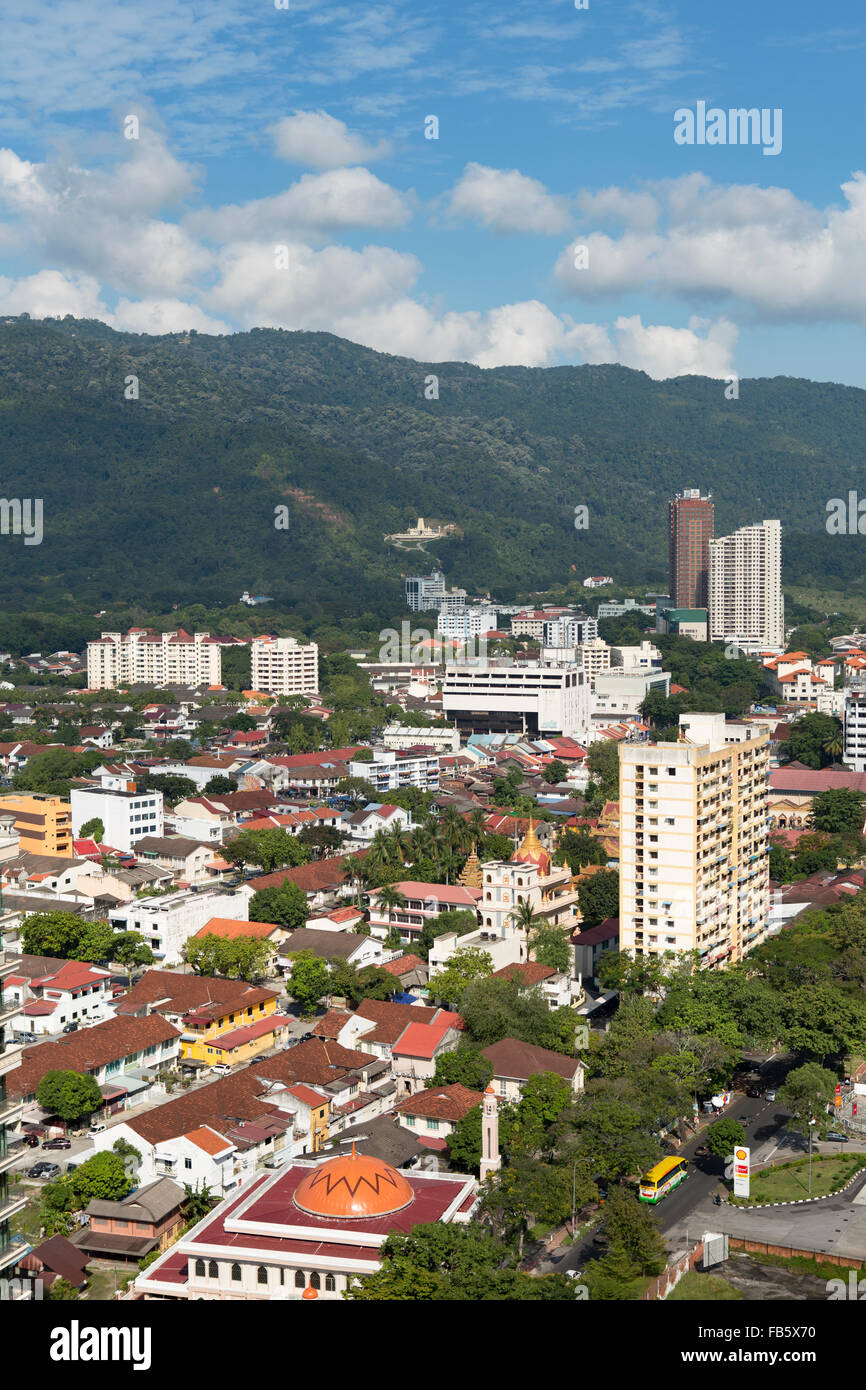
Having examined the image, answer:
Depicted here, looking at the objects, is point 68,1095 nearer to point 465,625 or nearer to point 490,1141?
point 490,1141

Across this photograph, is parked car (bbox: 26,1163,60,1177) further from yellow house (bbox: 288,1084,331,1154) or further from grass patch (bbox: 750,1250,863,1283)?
grass patch (bbox: 750,1250,863,1283)

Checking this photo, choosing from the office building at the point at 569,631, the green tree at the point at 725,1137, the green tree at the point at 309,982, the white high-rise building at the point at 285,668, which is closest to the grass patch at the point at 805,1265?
the green tree at the point at 725,1137

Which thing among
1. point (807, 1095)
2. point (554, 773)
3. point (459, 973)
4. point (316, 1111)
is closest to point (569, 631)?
point (554, 773)

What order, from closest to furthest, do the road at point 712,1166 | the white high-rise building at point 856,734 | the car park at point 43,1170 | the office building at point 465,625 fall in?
the road at point 712,1166
the car park at point 43,1170
the white high-rise building at point 856,734
the office building at point 465,625

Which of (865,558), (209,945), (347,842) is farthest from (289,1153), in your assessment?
(865,558)

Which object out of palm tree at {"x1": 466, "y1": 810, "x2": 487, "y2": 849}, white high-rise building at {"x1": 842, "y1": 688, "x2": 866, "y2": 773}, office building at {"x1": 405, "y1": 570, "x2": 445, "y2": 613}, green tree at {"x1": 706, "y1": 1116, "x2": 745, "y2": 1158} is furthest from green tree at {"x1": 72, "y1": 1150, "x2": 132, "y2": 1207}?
office building at {"x1": 405, "y1": 570, "x2": 445, "y2": 613}

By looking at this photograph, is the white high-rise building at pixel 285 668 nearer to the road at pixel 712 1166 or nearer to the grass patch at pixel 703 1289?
the road at pixel 712 1166
